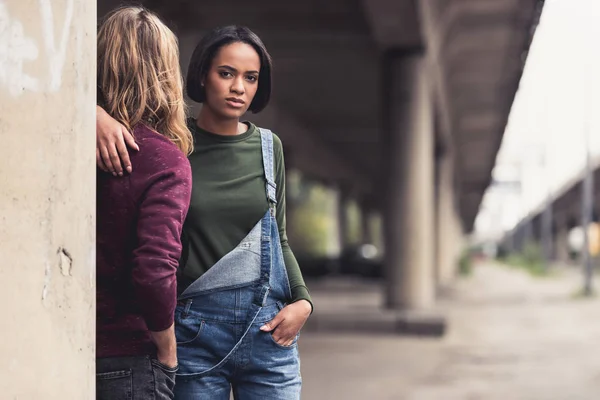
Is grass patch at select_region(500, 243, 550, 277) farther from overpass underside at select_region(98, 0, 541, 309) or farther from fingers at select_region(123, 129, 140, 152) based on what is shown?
fingers at select_region(123, 129, 140, 152)

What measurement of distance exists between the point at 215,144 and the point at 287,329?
55 cm

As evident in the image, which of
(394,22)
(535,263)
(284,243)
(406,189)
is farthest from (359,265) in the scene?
(284,243)

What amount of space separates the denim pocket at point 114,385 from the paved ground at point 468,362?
6446mm

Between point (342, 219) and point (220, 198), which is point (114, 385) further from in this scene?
point (342, 219)

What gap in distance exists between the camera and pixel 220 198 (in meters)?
2.64

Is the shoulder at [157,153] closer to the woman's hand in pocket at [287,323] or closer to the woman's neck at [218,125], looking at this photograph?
the woman's neck at [218,125]

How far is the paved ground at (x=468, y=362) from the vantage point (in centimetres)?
937

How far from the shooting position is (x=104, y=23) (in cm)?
259

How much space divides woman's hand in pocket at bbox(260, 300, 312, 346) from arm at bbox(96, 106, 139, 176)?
0.61 metres

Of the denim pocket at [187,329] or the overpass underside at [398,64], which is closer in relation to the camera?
the denim pocket at [187,329]
